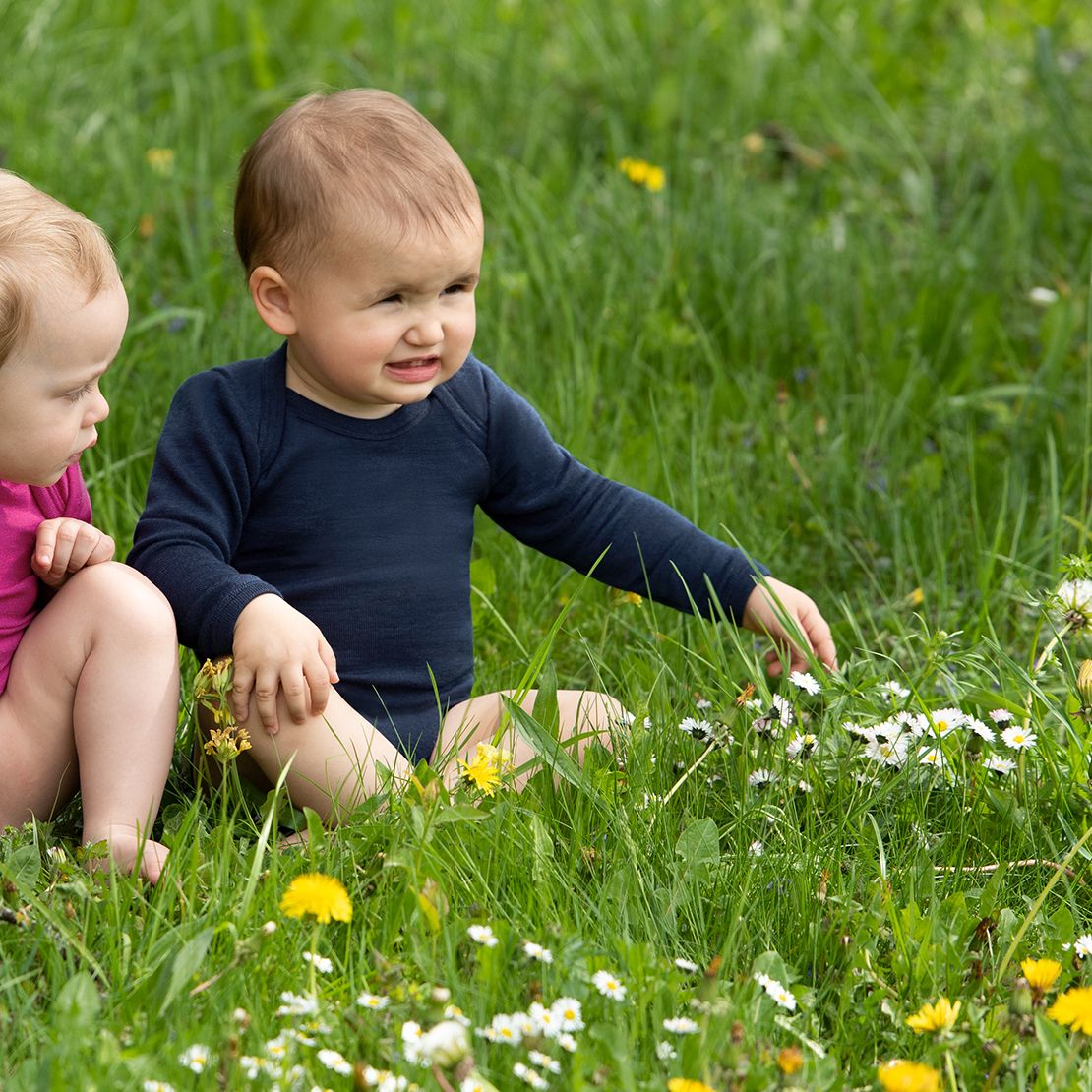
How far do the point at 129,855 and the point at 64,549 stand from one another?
431 millimetres

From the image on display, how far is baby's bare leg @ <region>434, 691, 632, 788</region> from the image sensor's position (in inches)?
91.5

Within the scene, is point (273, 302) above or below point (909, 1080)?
above

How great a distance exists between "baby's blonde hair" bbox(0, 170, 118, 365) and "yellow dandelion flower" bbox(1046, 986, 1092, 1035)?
1451mm

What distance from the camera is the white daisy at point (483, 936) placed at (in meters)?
1.79

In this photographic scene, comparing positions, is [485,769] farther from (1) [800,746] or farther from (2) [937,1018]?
(2) [937,1018]

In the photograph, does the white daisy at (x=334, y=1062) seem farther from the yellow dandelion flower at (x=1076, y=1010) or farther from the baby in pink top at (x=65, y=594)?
the yellow dandelion flower at (x=1076, y=1010)

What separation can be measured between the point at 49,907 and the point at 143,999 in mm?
237

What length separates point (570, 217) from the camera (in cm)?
392

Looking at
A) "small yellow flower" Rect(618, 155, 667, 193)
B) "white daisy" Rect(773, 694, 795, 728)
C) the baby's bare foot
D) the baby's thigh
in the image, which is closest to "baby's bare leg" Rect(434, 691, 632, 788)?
the baby's thigh

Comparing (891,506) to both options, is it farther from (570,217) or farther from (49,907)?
(49,907)

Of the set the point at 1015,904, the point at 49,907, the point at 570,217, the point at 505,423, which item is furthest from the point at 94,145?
the point at 1015,904

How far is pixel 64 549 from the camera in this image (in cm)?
216

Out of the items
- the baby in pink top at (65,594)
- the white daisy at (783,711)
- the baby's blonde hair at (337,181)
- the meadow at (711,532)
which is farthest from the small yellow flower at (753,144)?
the baby in pink top at (65,594)

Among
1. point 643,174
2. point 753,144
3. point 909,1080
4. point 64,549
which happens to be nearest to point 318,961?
point 909,1080
